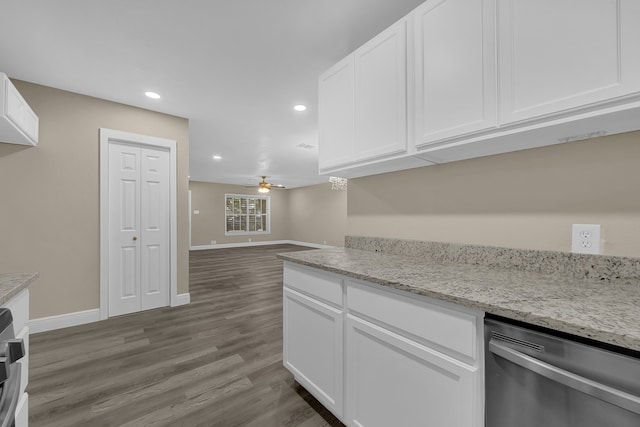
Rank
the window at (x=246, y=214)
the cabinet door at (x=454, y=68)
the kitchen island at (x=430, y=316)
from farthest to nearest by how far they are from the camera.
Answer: the window at (x=246, y=214) < the cabinet door at (x=454, y=68) < the kitchen island at (x=430, y=316)

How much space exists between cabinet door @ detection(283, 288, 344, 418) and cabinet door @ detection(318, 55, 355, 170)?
3.33 ft

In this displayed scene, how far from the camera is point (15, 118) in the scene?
1963 millimetres

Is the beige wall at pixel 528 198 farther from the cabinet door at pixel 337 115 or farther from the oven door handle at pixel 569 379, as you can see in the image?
the oven door handle at pixel 569 379

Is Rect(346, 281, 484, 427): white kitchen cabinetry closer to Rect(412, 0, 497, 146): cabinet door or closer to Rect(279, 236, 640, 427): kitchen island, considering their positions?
Rect(279, 236, 640, 427): kitchen island

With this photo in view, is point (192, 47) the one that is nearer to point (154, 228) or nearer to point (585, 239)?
point (154, 228)

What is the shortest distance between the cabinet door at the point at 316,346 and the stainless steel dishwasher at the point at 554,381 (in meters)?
0.72

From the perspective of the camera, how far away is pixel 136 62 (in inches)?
85.7

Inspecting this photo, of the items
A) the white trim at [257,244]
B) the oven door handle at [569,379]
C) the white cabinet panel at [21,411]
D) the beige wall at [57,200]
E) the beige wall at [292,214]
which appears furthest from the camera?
the white trim at [257,244]

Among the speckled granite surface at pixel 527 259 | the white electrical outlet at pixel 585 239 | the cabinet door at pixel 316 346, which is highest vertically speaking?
the white electrical outlet at pixel 585 239

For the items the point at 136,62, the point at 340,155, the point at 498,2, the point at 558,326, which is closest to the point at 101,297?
the point at 136,62

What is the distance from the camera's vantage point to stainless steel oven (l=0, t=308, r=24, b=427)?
2.26 feet

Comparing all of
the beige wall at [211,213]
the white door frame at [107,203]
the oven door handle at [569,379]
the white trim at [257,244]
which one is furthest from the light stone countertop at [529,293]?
the beige wall at [211,213]

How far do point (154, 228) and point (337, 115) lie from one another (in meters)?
2.78

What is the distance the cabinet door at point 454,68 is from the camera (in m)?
1.15
